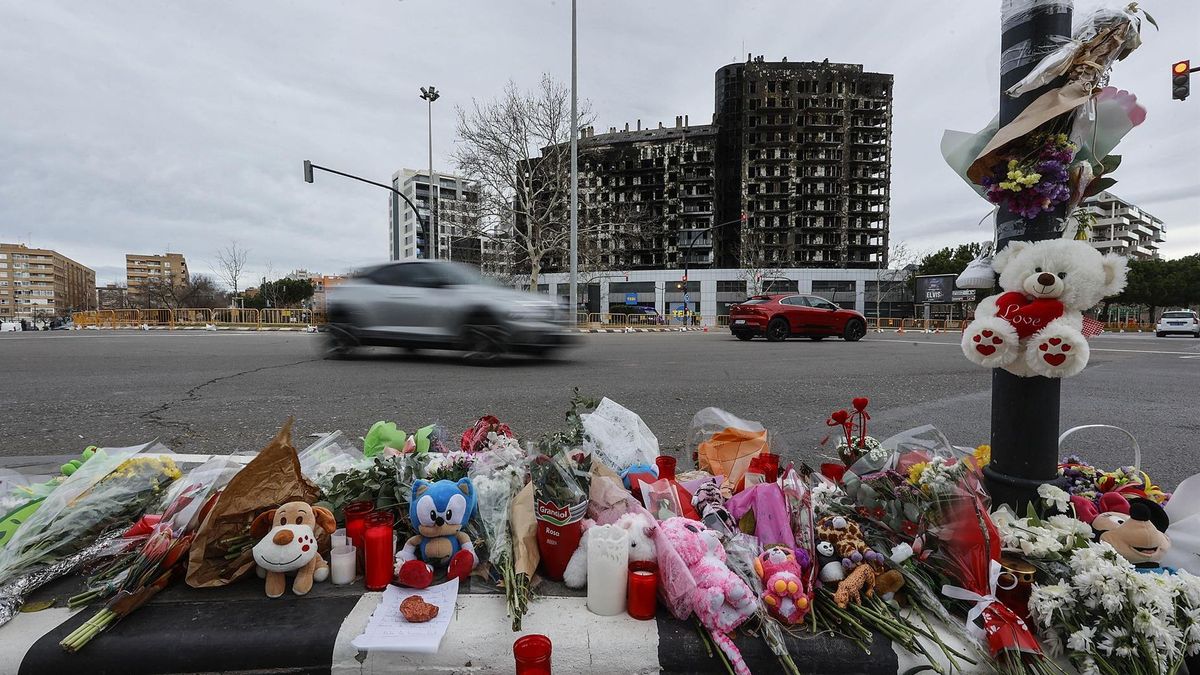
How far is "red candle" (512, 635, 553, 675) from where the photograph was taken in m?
1.32

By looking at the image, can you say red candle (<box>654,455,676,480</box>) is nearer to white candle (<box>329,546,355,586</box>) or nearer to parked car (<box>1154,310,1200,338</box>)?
white candle (<box>329,546,355,586</box>)

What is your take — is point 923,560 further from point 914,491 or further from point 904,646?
point 904,646

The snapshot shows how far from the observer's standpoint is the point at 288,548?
174cm

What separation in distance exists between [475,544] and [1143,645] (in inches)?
73.7

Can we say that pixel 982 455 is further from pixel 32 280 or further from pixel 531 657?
pixel 32 280

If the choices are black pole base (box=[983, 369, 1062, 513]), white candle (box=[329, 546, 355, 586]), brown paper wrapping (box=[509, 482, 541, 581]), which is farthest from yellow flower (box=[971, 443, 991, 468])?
white candle (box=[329, 546, 355, 586])

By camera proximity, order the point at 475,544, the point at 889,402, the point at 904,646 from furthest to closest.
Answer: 1. the point at 889,402
2. the point at 475,544
3. the point at 904,646

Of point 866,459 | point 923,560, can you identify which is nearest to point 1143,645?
point 923,560

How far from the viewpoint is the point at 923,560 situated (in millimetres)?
1829

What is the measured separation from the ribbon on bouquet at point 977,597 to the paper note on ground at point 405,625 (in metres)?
1.47

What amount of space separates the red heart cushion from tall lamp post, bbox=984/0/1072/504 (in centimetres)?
22

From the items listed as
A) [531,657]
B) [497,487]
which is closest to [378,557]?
[497,487]

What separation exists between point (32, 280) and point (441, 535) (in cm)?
18124

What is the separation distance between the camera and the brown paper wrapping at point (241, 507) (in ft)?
5.81
